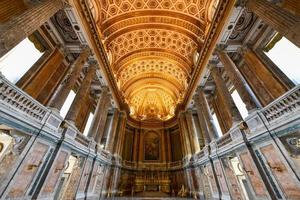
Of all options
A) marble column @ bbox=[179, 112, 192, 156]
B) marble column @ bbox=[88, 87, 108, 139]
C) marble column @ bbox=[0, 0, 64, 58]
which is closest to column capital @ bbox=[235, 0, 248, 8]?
marble column @ bbox=[0, 0, 64, 58]

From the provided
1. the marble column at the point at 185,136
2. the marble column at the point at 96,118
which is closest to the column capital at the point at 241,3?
the marble column at the point at 96,118

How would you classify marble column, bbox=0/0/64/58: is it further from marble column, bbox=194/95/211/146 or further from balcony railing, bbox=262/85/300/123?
marble column, bbox=194/95/211/146

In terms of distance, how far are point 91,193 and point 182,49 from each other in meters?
16.1

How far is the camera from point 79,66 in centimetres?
952

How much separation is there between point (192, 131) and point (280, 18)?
12.1 meters

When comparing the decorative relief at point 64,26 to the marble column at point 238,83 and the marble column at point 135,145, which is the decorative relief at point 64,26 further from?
the marble column at point 135,145

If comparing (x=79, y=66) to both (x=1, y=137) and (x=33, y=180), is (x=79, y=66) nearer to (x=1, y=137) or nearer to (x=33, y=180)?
(x=1, y=137)

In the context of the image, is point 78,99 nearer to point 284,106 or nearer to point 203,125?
point 284,106

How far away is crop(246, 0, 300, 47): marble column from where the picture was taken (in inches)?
196

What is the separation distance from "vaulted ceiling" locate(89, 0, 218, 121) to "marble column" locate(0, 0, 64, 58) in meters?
6.09

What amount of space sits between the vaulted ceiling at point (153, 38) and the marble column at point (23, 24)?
20.0ft

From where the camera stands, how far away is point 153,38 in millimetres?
17531

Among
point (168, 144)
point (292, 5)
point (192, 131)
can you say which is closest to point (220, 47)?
point (292, 5)

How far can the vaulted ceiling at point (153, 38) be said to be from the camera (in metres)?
13.8
